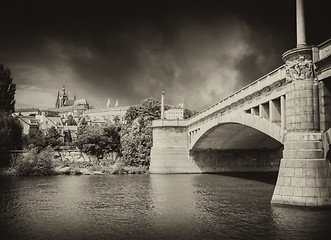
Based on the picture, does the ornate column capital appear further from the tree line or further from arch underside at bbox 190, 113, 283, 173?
the tree line

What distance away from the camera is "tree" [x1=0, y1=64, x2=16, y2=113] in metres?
64.5

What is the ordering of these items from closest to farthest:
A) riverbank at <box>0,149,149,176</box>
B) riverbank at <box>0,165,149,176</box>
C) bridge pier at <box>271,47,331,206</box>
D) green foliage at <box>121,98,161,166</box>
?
bridge pier at <box>271,47,331,206</box> < riverbank at <box>0,149,149,176</box> < riverbank at <box>0,165,149,176</box> < green foliage at <box>121,98,161,166</box>

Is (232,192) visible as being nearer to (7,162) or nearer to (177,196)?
(177,196)

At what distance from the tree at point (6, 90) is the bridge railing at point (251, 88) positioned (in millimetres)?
44595

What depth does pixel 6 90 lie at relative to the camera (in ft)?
214

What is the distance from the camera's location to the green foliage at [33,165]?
49125 millimetres

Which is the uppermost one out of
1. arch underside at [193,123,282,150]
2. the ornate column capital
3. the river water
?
the ornate column capital

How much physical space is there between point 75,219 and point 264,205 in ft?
43.1

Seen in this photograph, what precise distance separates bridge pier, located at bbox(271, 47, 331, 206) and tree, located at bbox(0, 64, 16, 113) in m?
60.7

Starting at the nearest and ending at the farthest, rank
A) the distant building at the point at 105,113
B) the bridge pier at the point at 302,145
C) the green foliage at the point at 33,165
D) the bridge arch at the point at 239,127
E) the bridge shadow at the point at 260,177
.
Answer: the bridge pier at the point at 302,145 → the bridge arch at the point at 239,127 → the bridge shadow at the point at 260,177 → the green foliage at the point at 33,165 → the distant building at the point at 105,113

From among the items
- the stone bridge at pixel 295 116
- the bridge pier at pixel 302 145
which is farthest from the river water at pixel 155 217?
the stone bridge at pixel 295 116

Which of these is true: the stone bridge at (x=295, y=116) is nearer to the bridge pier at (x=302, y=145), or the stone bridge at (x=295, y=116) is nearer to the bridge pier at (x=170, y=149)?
the bridge pier at (x=302, y=145)

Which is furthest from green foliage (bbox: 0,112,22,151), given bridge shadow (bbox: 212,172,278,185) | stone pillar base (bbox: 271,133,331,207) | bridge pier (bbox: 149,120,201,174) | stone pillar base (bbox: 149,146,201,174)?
stone pillar base (bbox: 271,133,331,207)

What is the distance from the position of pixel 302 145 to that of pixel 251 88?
33.4 feet
